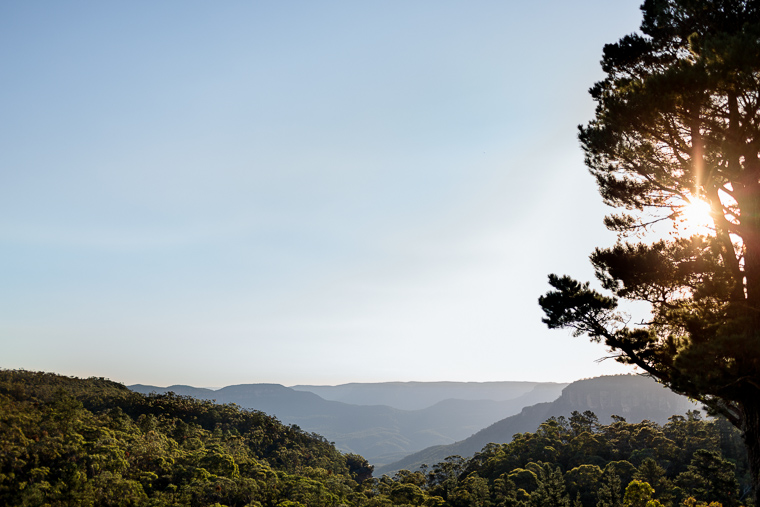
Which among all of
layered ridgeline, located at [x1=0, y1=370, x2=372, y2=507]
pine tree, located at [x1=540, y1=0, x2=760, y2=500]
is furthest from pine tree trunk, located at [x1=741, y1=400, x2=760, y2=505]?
layered ridgeline, located at [x1=0, y1=370, x2=372, y2=507]

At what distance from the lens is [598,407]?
167 m

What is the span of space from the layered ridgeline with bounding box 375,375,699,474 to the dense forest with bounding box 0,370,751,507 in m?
114

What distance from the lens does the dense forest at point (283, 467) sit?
27.8 metres

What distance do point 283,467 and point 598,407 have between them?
149 m

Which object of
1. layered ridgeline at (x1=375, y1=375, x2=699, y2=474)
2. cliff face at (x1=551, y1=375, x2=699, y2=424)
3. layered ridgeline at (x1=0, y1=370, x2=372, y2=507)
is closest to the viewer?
layered ridgeline at (x1=0, y1=370, x2=372, y2=507)

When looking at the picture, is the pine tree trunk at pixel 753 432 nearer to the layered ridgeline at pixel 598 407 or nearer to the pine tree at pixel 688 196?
the pine tree at pixel 688 196

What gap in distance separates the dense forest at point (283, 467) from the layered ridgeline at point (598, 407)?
114 metres

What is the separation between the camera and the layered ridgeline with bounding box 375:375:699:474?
514 feet

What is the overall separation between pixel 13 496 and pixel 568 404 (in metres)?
179

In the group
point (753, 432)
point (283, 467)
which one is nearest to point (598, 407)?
point (283, 467)

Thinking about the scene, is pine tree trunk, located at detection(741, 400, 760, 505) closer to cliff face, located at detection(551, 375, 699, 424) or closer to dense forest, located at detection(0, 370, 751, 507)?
dense forest, located at detection(0, 370, 751, 507)

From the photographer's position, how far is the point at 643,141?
11344 mm

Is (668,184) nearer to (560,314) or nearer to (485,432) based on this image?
(560,314)

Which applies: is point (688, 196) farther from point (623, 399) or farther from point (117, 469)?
point (623, 399)
